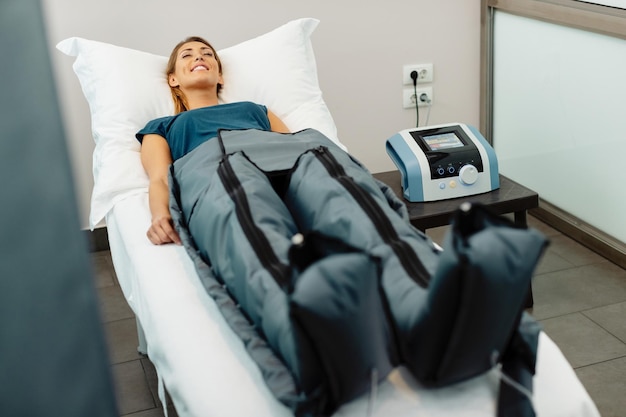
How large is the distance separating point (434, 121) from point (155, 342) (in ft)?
6.88

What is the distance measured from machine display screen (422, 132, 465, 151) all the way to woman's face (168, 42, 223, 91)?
27.1 inches

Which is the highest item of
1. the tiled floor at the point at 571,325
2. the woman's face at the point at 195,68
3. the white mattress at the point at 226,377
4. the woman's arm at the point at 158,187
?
the woman's face at the point at 195,68

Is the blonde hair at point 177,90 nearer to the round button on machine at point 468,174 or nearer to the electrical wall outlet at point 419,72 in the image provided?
the round button on machine at point 468,174

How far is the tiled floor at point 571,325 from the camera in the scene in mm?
2018

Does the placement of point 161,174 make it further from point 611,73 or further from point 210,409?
point 611,73

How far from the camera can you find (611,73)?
2559mm

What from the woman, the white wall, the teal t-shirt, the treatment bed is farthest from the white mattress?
the white wall

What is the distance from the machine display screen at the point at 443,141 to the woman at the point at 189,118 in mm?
446

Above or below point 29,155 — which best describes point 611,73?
below

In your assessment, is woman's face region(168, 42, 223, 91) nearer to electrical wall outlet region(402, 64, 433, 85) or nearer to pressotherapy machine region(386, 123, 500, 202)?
pressotherapy machine region(386, 123, 500, 202)

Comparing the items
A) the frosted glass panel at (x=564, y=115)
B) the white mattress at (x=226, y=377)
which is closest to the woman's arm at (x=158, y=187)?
the white mattress at (x=226, y=377)

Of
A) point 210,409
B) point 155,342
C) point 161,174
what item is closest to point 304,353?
point 210,409

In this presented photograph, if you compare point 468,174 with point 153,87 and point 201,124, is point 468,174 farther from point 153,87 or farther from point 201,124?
point 153,87

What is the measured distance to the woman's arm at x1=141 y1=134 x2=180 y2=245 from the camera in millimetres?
1822
